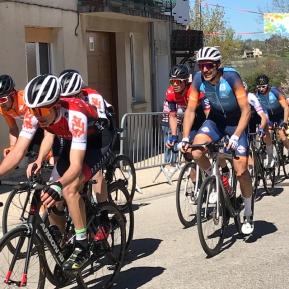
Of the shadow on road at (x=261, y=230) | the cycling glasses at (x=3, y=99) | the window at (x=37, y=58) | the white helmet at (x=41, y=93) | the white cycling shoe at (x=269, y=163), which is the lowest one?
the shadow on road at (x=261, y=230)

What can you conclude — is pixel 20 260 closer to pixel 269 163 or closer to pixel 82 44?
pixel 269 163

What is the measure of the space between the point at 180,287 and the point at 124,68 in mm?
11016

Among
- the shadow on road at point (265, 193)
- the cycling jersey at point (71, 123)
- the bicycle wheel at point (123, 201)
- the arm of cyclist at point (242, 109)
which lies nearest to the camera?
the cycling jersey at point (71, 123)

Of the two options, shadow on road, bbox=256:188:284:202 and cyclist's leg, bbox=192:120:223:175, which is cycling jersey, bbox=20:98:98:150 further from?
shadow on road, bbox=256:188:284:202

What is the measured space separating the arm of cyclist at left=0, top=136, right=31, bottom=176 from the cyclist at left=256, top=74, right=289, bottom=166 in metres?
6.18

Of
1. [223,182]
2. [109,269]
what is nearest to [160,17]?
[223,182]

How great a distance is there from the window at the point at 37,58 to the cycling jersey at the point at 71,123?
784cm

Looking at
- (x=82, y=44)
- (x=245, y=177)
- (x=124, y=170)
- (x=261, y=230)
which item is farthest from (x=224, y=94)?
(x=82, y=44)

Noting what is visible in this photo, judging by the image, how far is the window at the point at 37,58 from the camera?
1226 centimetres

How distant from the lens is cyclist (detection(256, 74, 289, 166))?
10.0m

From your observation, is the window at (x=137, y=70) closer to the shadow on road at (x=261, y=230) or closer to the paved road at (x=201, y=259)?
the paved road at (x=201, y=259)

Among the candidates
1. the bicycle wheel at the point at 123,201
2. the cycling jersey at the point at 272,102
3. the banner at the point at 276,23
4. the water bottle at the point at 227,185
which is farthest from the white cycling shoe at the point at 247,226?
the banner at the point at 276,23

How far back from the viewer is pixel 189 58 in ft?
67.2

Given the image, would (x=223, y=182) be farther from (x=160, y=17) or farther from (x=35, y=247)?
(x=160, y=17)
